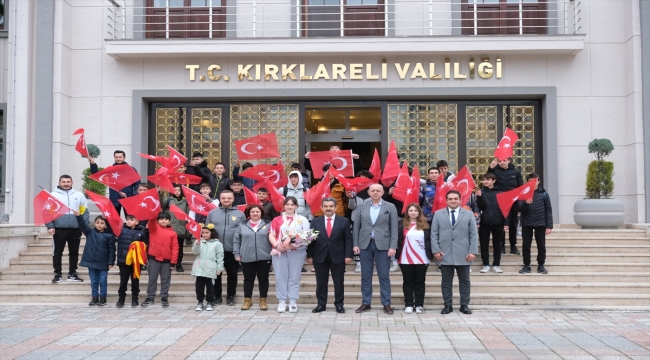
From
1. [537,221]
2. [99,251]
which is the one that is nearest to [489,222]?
[537,221]

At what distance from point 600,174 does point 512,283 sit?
453 centimetres

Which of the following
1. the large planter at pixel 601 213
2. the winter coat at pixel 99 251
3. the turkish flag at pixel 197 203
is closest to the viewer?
the winter coat at pixel 99 251

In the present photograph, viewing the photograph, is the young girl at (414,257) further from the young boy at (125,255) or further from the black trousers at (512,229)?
the young boy at (125,255)

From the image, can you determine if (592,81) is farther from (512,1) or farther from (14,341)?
(14,341)

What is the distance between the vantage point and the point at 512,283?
12.3 m

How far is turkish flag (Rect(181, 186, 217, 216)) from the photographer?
1230 centimetres

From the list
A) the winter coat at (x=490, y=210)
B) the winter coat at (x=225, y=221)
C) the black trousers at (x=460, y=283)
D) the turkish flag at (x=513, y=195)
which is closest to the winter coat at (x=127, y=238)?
the winter coat at (x=225, y=221)

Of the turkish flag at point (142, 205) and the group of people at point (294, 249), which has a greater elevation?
the turkish flag at point (142, 205)

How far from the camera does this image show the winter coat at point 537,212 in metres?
12.7

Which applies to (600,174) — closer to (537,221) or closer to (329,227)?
(537,221)

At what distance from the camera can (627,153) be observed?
16.4 meters

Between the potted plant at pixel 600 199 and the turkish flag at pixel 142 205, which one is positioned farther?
the potted plant at pixel 600 199

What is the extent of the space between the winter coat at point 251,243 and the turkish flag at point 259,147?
8.63ft

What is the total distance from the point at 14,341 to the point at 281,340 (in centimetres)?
315
